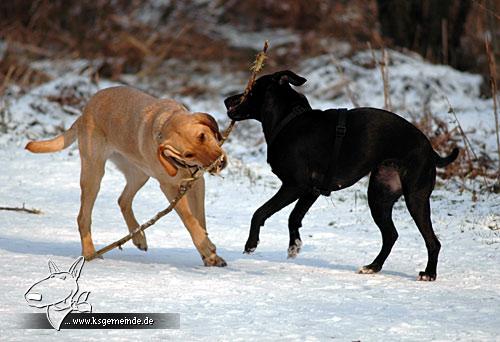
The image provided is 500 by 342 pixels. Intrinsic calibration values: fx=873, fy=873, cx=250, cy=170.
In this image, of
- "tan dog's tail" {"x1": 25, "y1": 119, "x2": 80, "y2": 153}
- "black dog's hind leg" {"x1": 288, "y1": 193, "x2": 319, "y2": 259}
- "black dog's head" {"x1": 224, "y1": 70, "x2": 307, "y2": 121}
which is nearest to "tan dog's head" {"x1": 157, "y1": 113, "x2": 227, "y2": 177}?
"black dog's head" {"x1": 224, "y1": 70, "x2": 307, "y2": 121}

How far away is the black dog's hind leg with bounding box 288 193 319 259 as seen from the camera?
6066 mm

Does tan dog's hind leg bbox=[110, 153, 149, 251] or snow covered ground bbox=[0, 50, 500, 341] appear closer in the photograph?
snow covered ground bbox=[0, 50, 500, 341]

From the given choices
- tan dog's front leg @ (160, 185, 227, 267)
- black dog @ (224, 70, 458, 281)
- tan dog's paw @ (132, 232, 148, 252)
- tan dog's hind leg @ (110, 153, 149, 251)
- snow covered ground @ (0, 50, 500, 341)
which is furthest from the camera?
tan dog's hind leg @ (110, 153, 149, 251)

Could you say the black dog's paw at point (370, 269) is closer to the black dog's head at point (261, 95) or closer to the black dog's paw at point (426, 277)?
the black dog's paw at point (426, 277)

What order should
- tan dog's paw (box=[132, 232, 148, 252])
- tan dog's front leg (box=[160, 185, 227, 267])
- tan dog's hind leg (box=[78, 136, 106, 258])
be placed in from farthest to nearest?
1. tan dog's paw (box=[132, 232, 148, 252])
2. tan dog's hind leg (box=[78, 136, 106, 258])
3. tan dog's front leg (box=[160, 185, 227, 267])

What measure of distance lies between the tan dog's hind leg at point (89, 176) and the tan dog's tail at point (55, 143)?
295mm

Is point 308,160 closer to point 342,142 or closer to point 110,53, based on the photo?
point 342,142

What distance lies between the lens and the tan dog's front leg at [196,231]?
19.3 ft

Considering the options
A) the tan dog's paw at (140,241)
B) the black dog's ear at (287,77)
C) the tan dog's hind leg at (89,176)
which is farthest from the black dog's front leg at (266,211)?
the tan dog's hind leg at (89,176)

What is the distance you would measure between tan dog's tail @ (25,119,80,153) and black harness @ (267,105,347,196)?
65.0 inches

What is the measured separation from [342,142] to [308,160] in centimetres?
26

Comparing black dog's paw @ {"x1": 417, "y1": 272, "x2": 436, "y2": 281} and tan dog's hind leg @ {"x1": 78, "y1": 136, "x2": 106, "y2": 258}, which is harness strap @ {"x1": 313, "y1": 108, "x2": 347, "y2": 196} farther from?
tan dog's hind leg @ {"x1": 78, "y1": 136, "x2": 106, "y2": 258}

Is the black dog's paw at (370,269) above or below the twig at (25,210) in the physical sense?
above

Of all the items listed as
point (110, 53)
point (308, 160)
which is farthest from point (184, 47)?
point (308, 160)
